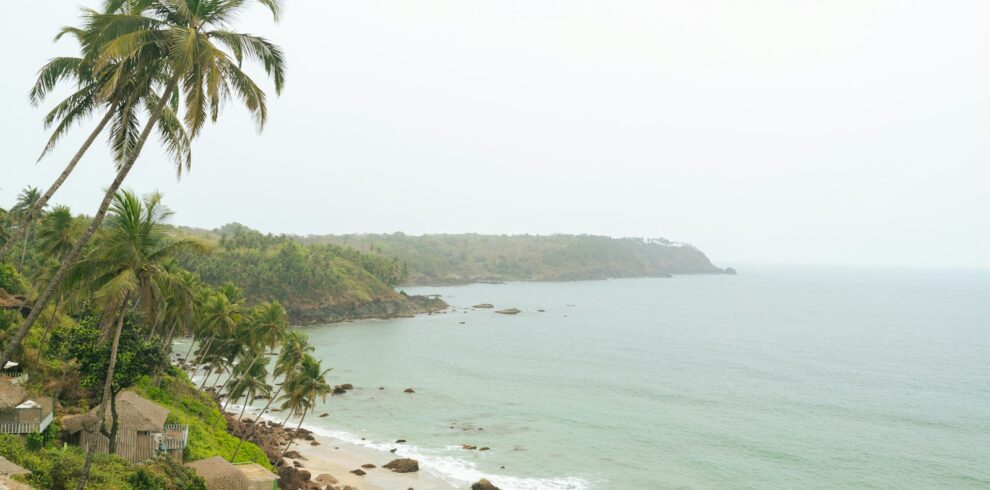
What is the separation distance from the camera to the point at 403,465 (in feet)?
121

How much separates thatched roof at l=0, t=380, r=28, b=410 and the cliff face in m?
81.5

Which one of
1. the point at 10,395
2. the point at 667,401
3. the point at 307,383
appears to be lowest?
the point at 667,401

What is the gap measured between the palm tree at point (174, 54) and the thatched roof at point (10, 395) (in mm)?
7573

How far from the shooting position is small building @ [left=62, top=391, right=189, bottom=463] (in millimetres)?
24875

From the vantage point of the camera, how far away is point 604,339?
9669 cm

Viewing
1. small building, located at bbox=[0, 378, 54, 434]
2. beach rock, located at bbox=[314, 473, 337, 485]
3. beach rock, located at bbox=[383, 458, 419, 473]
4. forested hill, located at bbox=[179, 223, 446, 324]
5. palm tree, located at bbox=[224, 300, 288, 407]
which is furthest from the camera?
forested hill, located at bbox=[179, 223, 446, 324]

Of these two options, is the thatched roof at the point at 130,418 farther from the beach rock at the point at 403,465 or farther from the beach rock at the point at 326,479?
the beach rock at the point at 403,465

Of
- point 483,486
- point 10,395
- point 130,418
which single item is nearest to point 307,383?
point 130,418

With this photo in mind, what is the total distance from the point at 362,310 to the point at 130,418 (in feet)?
297

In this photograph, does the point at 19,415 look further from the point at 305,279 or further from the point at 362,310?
the point at 362,310

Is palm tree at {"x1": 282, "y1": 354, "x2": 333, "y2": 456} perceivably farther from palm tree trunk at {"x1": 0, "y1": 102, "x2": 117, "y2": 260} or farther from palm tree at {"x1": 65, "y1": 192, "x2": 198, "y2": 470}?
palm tree trunk at {"x1": 0, "y1": 102, "x2": 117, "y2": 260}

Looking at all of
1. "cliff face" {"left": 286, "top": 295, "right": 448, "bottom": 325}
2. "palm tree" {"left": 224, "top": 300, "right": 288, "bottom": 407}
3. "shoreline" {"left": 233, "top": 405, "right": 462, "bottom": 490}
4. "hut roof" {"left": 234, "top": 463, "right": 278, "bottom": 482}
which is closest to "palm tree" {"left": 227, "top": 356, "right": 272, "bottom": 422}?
"palm tree" {"left": 224, "top": 300, "right": 288, "bottom": 407}

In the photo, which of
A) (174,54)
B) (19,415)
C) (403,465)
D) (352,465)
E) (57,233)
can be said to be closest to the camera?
(174,54)

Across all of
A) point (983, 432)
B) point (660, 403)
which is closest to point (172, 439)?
point (660, 403)
